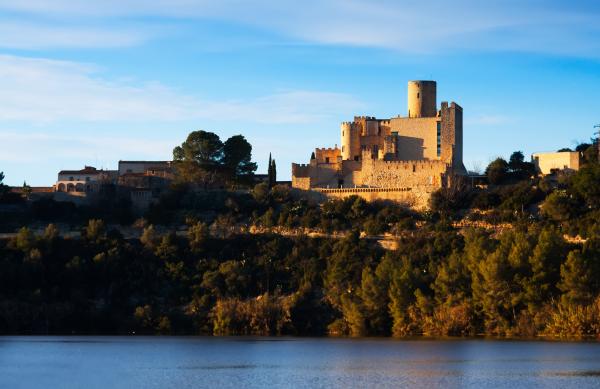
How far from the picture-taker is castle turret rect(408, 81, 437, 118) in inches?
3386

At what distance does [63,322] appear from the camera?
67.8m

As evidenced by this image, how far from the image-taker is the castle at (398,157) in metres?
81.1

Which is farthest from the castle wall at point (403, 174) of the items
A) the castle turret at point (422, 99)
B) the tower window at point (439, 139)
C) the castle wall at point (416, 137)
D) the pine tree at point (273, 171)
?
the pine tree at point (273, 171)

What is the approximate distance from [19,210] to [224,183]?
13.1 metres

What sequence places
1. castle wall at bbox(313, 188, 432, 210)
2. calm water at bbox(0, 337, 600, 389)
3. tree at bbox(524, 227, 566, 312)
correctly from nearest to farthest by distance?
1. calm water at bbox(0, 337, 600, 389)
2. tree at bbox(524, 227, 566, 312)
3. castle wall at bbox(313, 188, 432, 210)

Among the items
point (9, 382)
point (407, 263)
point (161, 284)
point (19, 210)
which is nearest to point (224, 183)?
point (19, 210)

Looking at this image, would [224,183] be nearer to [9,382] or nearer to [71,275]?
[71,275]

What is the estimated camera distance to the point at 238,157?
88938 mm

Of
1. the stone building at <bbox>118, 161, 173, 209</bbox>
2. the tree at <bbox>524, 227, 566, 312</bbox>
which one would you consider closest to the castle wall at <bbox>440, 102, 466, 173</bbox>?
the stone building at <bbox>118, 161, 173, 209</bbox>

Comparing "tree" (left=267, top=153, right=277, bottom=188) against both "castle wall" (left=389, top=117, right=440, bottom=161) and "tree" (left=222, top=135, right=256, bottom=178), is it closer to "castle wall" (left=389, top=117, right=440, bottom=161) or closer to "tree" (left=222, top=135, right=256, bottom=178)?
"tree" (left=222, top=135, right=256, bottom=178)

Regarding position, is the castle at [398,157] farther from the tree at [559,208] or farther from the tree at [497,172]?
the tree at [559,208]

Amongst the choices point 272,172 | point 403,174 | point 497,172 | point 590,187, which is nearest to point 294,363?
point 590,187

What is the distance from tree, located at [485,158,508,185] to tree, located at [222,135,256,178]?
15704mm

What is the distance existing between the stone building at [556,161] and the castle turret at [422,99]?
23.2 feet
